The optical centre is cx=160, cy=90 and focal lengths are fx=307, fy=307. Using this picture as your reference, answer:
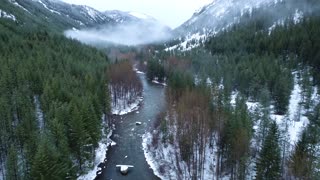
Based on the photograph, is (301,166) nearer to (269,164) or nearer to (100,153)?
(269,164)

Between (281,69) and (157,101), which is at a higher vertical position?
(281,69)

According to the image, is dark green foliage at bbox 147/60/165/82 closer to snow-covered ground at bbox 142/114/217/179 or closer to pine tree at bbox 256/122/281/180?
snow-covered ground at bbox 142/114/217/179

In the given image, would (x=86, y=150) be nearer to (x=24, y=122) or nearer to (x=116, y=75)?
(x=24, y=122)

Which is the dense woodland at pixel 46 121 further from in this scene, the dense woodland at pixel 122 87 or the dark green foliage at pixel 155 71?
the dark green foliage at pixel 155 71

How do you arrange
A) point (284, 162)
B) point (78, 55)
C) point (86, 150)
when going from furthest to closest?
point (78, 55) → point (86, 150) → point (284, 162)

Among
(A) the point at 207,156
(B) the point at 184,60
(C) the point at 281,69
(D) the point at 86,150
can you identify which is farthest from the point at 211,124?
(B) the point at 184,60

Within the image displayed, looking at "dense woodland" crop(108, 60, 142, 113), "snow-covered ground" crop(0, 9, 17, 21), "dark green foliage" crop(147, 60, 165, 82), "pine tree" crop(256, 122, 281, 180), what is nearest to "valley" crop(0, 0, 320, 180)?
"pine tree" crop(256, 122, 281, 180)
